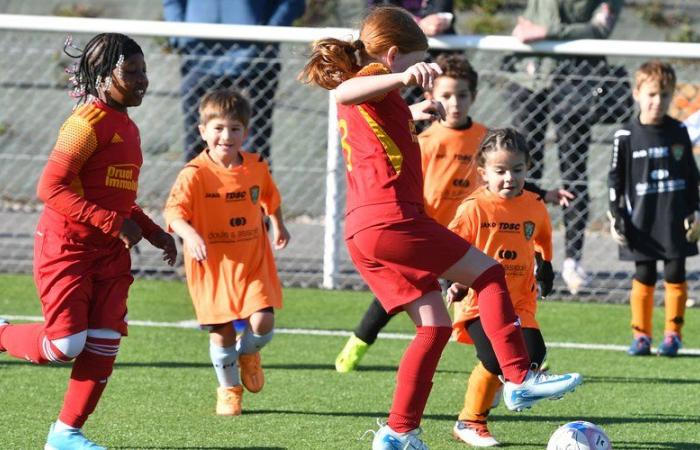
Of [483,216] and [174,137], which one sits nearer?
[483,216]

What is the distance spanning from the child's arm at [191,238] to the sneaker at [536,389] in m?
1.45

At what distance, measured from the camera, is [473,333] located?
479 centimetres

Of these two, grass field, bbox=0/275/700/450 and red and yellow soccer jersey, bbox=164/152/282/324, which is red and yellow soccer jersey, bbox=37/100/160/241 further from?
red and yellow soccer jersey, bbox=164/152/282/324

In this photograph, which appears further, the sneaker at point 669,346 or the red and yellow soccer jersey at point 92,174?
the sneaker at point 669,346

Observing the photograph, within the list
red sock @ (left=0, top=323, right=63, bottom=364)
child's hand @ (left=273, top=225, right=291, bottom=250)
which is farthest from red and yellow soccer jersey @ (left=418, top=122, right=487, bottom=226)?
red sock @ (left=0, top=323, right=63, bottom=364)

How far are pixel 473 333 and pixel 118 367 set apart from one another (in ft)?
6.30

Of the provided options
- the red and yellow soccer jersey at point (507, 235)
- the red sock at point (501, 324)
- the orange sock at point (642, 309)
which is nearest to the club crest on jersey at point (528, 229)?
the red and yellow soccer jersey at point (507, 235)

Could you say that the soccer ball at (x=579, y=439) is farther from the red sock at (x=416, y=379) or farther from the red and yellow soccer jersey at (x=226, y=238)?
the red and yellow soccer jersey at (x=226, y=238)

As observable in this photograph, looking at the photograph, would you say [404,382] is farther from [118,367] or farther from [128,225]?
[118,367]

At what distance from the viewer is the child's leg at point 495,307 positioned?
13.7 feet

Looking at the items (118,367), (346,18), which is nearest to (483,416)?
(118,367)

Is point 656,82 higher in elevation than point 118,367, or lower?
higher

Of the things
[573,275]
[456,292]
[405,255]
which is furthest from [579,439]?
[573,275]

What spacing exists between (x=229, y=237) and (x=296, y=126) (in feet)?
18.2
